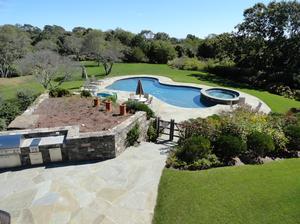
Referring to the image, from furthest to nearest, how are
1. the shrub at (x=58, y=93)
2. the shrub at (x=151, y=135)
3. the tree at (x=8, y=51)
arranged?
the tree at (x=8, y=51) < the shrub at (x=58, y=93) < the shrub at (x=151, y=135)

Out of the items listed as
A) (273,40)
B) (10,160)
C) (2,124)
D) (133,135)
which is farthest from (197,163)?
(273,40)

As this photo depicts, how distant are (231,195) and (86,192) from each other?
384 cm

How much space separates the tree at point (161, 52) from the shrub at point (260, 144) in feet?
114

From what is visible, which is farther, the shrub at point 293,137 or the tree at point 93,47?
the tree at point 93,47

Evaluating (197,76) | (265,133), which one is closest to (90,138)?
(265,133)

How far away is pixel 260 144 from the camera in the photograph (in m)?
8.37

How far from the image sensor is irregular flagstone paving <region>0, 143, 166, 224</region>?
5859 mm

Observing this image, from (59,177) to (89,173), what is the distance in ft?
2.87

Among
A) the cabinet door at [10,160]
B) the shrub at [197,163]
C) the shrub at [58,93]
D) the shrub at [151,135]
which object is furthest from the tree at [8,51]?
the shrub at [197,163]

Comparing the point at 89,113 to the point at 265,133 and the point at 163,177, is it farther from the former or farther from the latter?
A: the point at 265,133

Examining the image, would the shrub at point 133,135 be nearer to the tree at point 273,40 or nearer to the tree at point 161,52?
the tree at point 273,40

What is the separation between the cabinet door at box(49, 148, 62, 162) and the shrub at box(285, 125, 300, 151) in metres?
8.24

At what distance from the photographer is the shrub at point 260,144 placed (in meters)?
8.38

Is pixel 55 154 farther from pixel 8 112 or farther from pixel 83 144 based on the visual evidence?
pixel 8 112
